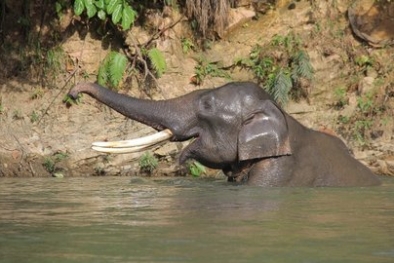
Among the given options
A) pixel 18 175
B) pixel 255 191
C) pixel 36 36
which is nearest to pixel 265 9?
pixel 36 36

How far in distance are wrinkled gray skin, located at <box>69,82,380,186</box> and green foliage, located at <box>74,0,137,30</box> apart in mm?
4482

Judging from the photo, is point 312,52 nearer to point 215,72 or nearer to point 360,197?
point 215,72

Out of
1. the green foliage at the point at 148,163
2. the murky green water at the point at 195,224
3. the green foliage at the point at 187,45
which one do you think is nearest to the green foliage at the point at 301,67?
the green foliage at the point at 187,45

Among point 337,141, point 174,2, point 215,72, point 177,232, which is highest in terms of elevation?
point 174,2

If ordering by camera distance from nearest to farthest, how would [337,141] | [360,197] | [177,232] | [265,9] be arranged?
[177,232] < [360,197] < [337,141] < [265,9]

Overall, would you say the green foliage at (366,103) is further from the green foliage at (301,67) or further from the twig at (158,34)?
the twig at (158,34)

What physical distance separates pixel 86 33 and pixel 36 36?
0.81 meters

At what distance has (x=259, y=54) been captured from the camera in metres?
17.8

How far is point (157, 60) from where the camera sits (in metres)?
16.8

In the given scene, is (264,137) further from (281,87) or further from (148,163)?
(281,87)

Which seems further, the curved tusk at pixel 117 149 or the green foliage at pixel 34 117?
the green foliage at pixel 34 117

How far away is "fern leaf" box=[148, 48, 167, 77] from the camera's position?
55.3 feet

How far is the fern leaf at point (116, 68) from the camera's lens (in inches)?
651

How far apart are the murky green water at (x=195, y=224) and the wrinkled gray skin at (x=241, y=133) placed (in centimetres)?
35
